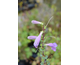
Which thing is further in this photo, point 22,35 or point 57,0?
point 57,0

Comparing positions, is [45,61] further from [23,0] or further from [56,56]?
[23,0]

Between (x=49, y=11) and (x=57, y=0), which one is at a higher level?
(x=57, y=0)


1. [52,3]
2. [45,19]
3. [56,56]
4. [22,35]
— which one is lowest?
[56,56]

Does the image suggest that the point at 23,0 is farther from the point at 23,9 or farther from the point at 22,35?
the point at 22,35
